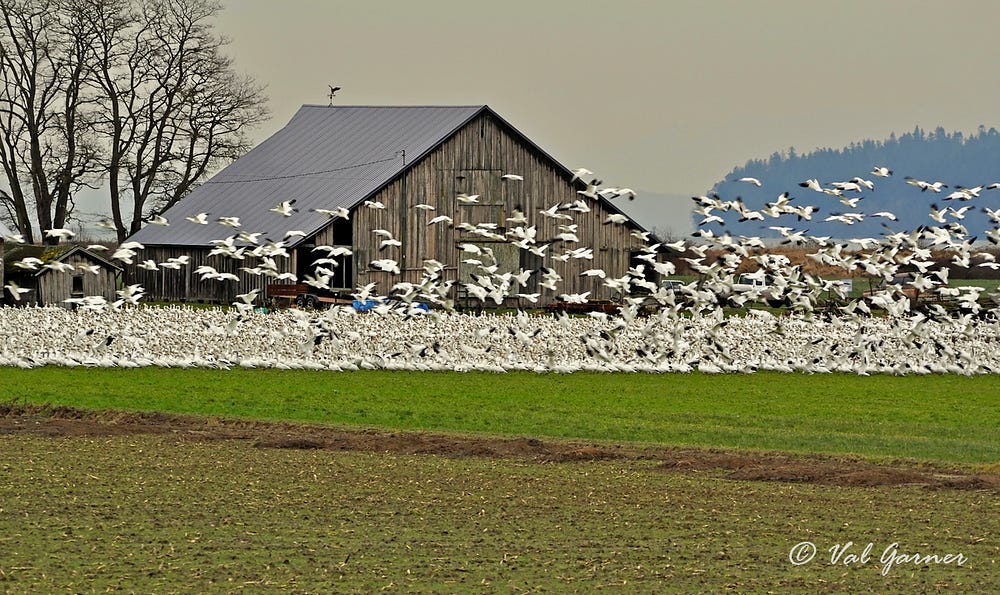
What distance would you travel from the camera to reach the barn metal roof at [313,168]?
6594 cm

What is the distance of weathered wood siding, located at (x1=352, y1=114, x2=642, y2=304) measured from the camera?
211 feet

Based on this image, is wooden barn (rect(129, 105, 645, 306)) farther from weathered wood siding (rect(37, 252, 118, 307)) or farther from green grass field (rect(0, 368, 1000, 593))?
green grass field (rect(0, 368, 1000, 593))

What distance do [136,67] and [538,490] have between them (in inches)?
2454

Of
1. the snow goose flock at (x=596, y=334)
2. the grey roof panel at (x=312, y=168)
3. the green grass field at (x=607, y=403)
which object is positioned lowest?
the green grass field at (x=607, y=403)

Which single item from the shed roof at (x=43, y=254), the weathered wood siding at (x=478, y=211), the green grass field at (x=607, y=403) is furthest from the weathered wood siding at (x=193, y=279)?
the green grass field at (x=607, y=403)

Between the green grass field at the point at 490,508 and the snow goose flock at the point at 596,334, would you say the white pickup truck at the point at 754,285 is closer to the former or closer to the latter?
the snow goose flock at the point at 596,334

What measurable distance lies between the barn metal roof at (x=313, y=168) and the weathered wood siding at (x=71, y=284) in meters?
5.82

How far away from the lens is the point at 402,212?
6438cm

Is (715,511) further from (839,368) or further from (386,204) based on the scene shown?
(386,204)

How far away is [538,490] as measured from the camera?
794 inches

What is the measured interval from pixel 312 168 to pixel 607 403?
139ft

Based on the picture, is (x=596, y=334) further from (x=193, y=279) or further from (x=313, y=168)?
(x=313, y=168)

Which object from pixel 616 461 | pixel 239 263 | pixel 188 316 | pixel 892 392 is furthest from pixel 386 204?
pixel 616 461

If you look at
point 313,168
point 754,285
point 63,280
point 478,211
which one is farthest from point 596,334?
point 313,168
